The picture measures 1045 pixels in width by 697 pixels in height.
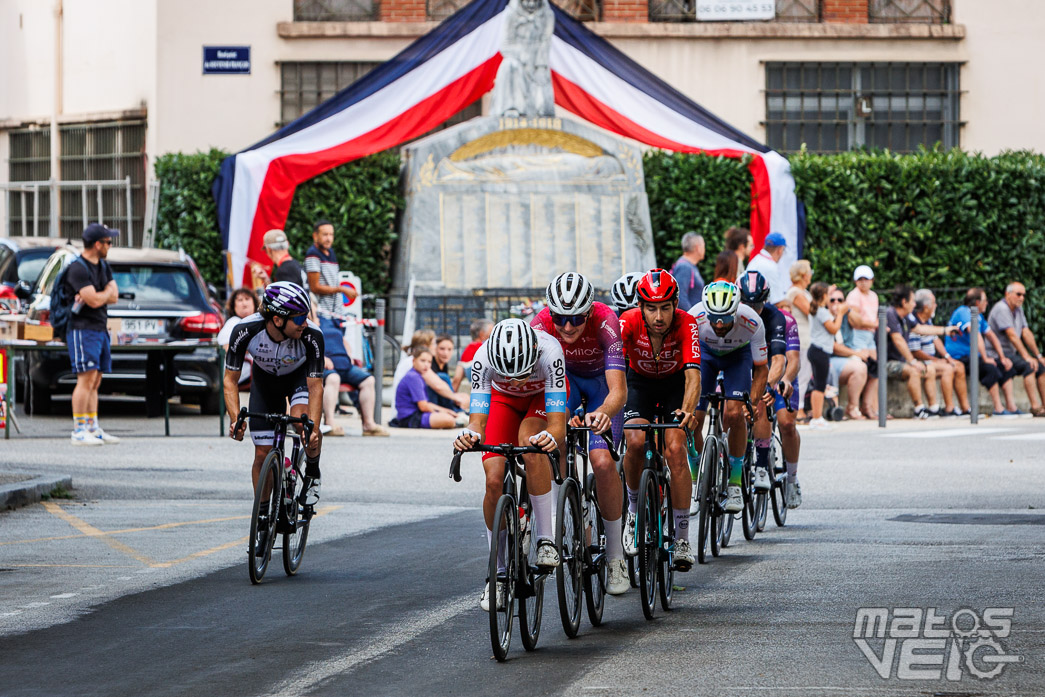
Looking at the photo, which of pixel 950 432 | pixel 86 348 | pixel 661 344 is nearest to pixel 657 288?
pixel 661 344

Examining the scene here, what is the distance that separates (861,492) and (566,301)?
19.6 feet

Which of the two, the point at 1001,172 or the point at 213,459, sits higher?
the point at 1001,172

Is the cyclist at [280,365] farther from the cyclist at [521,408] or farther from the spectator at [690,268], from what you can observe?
the spectator at [690,268]

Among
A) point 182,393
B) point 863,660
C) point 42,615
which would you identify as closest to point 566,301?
point 863,660

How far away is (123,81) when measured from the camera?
30938 mm

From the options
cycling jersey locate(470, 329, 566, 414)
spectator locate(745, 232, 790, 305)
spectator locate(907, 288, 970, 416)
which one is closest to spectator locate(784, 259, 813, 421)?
spectator locate(745, 232, 790, 305)

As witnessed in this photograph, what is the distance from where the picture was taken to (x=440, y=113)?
23938 mm

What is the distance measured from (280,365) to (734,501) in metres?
2.98

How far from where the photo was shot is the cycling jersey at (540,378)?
26.6ft

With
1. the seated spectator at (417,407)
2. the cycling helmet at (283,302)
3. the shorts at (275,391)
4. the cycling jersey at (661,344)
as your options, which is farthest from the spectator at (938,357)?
the cycling helmet at (283,302)

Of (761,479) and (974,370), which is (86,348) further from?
(974,370)

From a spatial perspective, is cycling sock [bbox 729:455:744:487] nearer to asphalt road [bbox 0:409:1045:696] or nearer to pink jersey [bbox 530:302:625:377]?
asphalt road [bbox 0:409:1045:696]

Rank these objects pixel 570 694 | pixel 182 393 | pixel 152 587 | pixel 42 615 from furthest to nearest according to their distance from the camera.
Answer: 1. pixel 182 393
2. pixel 152 587
3. pixel 42 615
4. pixel 570 694

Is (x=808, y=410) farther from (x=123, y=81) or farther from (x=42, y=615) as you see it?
(x=123, y=81)
